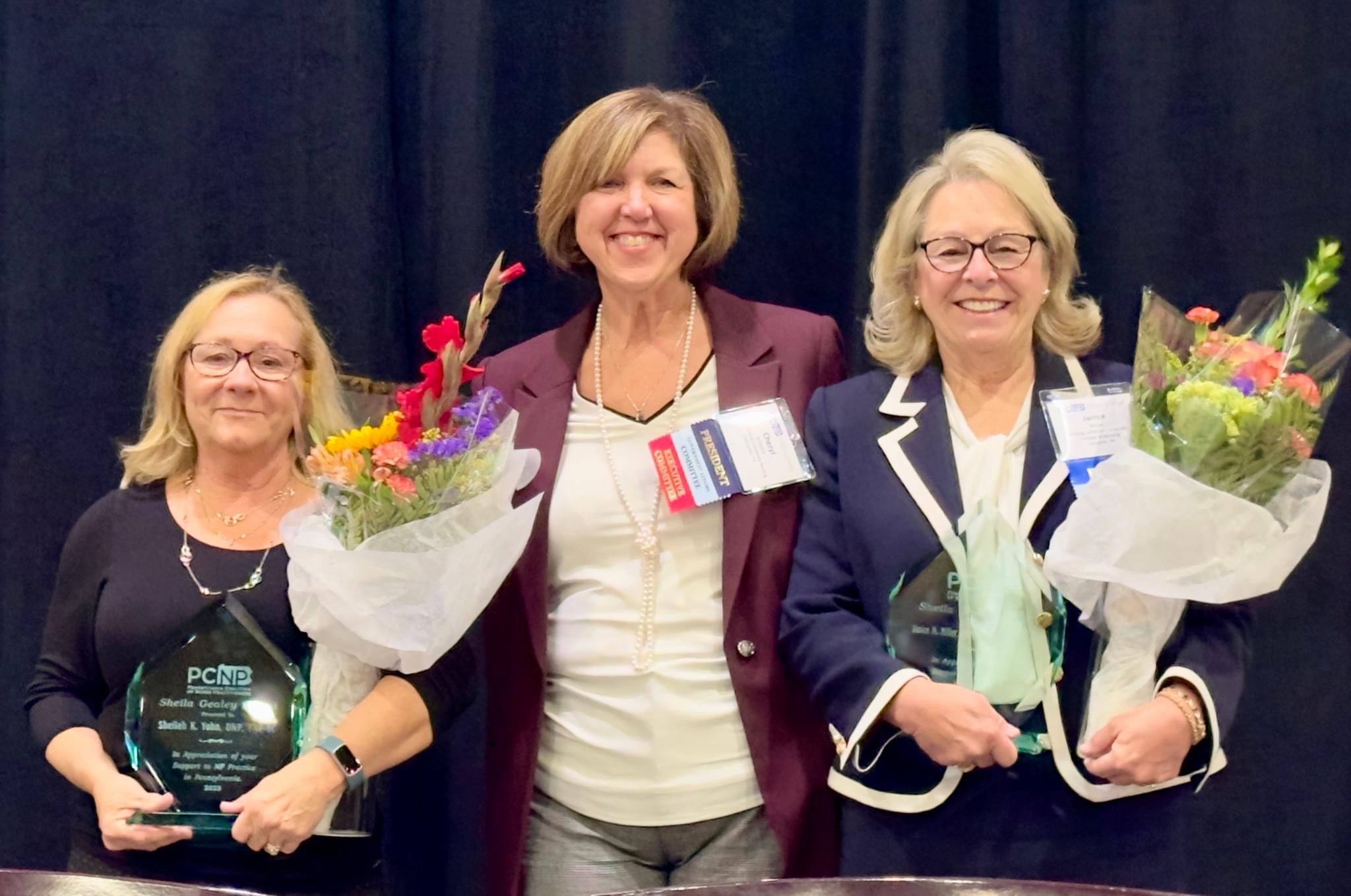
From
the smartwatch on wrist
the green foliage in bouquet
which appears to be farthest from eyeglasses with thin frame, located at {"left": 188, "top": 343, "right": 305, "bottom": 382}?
the green foliage in bouquet

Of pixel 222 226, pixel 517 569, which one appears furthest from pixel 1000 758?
pixel 222 226

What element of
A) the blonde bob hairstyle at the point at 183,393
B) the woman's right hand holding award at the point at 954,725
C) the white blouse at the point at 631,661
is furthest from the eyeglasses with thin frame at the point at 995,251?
the blonde bob hairstyle at the point at 183,393

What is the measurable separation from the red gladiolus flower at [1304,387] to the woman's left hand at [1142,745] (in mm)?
413

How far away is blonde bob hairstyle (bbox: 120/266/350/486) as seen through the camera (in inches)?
81.9

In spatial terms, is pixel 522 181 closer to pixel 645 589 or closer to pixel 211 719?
pixel 645 589

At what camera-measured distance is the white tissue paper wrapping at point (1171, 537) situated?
156 cm

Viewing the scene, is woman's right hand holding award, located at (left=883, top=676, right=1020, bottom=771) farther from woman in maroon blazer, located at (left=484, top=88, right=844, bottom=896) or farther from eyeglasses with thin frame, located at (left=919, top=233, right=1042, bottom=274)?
eyeglasses with thin frame, located at (left=919, top=233, right=1042, bottom=274)

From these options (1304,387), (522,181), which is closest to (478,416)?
(522,181)

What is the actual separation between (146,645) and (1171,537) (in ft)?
4.71

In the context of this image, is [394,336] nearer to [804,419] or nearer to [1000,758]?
[804,419]

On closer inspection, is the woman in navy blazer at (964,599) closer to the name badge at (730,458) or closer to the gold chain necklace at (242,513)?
the name badge at (730,458)

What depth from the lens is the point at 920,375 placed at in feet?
6.31

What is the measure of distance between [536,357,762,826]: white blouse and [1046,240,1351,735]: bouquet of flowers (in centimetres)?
55

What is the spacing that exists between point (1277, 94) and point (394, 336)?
1.76m
